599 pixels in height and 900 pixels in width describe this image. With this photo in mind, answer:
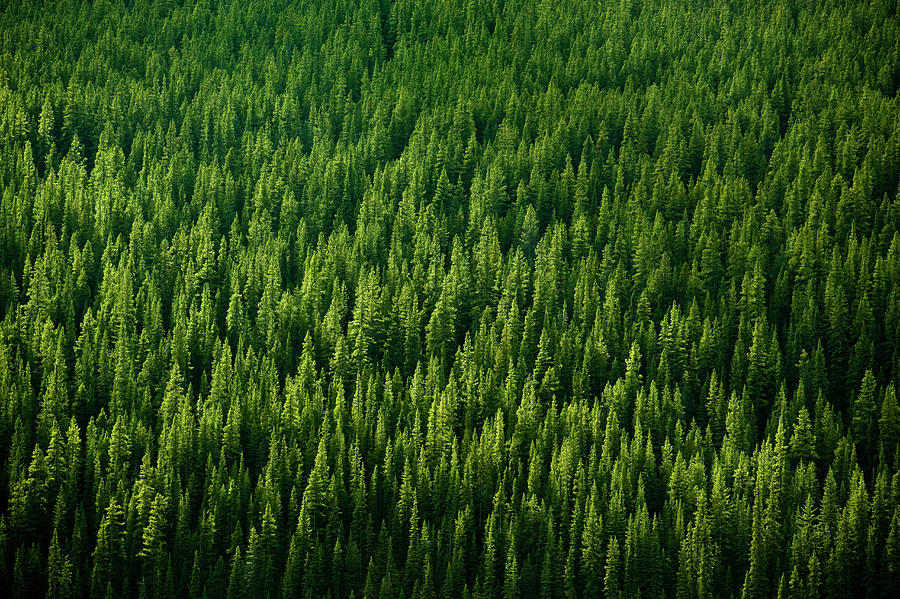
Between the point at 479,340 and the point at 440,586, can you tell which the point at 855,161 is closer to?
the point at 479,340

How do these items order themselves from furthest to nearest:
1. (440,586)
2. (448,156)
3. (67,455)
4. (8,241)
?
(448,156), (8,241), (67,455), (440,586)

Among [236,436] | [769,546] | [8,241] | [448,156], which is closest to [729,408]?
[769,546]

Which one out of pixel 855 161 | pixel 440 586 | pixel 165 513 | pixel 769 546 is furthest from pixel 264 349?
pixel 855 161

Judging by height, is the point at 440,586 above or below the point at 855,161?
below

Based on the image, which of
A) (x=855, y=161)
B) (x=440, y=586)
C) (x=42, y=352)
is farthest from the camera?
(x=855, y=161)

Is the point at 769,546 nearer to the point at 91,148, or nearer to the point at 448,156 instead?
the point at 448,156

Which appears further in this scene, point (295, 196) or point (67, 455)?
point (295, 196)
